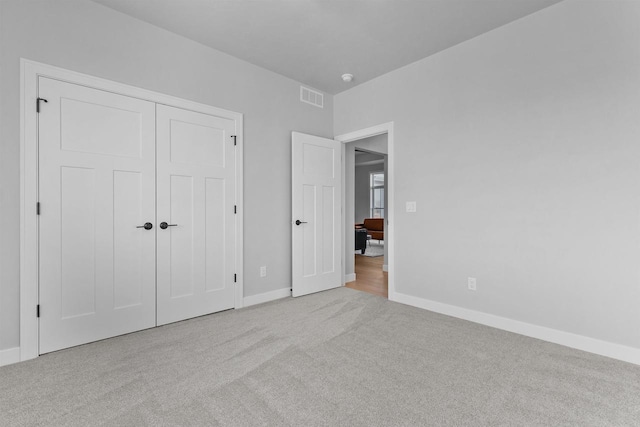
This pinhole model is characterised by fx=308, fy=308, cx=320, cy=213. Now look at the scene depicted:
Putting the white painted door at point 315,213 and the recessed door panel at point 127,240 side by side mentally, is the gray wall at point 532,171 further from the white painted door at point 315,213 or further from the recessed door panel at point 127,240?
the recessed door panel at point 127,240

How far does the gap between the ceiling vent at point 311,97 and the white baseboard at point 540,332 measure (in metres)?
2.84

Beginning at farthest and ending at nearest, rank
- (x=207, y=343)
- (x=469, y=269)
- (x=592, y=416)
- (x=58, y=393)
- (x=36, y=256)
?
(x=469, y=269) < (x=207, y=343) < (x=36, y=256) < (x=58, y=393) < (x=592, y=416)

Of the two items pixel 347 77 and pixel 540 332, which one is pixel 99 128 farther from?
pixel 540 332

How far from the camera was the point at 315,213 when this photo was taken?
13.5 ft

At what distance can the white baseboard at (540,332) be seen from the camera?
226cm

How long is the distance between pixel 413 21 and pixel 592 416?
10.1 ft

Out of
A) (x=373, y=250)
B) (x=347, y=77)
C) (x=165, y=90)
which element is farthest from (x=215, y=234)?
(x=373, y=250)

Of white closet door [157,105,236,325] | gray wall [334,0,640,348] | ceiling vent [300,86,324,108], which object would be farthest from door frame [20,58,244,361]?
gray wall [334,0,640,348]

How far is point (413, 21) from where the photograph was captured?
2768 millimetres

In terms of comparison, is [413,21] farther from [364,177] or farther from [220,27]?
[364,177]

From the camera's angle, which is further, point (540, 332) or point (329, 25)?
point (329, 25)

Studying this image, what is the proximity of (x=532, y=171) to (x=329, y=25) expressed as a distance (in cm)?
223

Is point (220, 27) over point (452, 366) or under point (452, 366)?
over

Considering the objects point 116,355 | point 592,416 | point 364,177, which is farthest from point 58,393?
point 364,177
